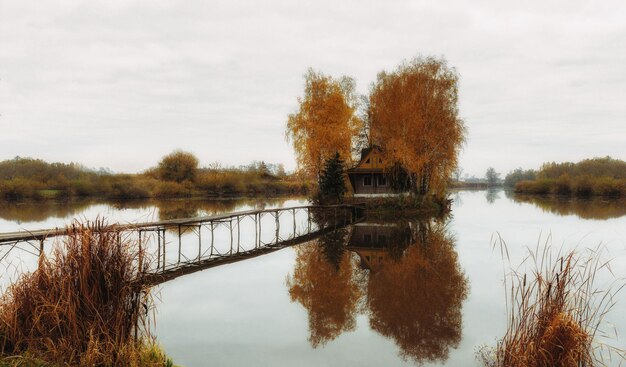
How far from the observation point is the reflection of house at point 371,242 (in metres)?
16.0


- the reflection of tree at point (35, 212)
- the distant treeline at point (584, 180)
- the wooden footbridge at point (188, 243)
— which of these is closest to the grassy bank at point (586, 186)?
the distant treeline at point (584, 180)

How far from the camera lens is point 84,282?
5.41 meters

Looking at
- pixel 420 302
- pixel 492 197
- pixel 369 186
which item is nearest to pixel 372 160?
pixel 369 186

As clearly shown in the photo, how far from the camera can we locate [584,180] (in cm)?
6750

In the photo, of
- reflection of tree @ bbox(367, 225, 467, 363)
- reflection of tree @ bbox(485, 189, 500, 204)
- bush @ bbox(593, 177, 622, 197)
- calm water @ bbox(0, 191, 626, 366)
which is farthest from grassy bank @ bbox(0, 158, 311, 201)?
bush @ bbox(593, 177, 622, 197)

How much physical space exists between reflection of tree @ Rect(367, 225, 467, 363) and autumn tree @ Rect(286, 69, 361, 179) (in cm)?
2216

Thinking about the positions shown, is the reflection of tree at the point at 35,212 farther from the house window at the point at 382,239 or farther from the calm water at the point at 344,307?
the calm water at the point at 344,307

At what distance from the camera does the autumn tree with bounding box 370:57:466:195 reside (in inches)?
1300

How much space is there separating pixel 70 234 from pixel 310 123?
33.2 meters

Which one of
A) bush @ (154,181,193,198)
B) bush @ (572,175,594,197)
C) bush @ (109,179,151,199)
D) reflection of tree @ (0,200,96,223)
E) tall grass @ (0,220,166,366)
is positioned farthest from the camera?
bush @ (572,175,594,197)

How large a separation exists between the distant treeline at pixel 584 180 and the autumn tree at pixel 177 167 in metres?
63.5

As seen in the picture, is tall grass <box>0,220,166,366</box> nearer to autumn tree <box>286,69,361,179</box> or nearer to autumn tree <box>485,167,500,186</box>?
autumn tree <box>286,69,361,179</box>

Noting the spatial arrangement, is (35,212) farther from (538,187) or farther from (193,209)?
(538,187)

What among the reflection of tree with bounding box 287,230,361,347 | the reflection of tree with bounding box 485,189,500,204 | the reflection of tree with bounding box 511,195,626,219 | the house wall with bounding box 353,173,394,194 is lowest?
the reflection of tree with bounding box 485,189,500,204
